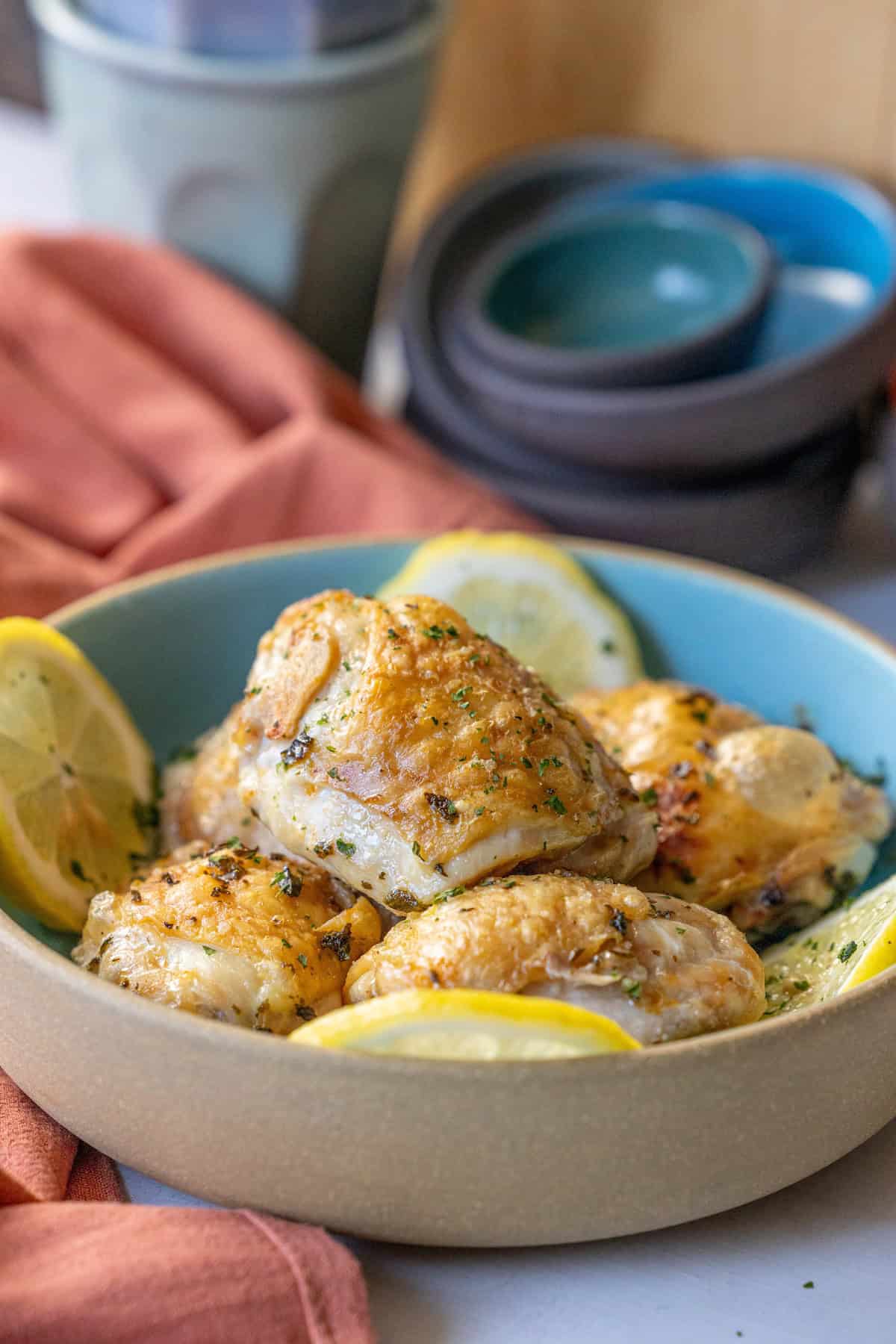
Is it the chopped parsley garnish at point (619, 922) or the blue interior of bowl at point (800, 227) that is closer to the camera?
the chopped parsley garnish at point (619, 922)

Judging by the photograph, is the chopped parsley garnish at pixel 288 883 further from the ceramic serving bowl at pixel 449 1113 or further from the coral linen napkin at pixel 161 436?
the coral linen napkin at pixel 161 436

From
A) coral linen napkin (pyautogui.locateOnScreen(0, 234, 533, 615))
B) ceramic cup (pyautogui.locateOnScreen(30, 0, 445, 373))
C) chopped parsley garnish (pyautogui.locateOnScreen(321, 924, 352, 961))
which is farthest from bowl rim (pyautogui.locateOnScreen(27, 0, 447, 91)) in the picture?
chopped parsley garnish (pyautogui.locateOnScreen(321, 924, 352, 961))

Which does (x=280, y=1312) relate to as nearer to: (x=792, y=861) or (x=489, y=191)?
(x=792, y=861)

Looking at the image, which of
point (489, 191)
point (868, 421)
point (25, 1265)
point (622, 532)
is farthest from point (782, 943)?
point (489, 191)

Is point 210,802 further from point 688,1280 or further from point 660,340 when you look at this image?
point 660,340

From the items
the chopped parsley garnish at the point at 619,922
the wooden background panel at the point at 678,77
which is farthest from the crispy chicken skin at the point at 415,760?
the wooden background panel at the point at 678,77

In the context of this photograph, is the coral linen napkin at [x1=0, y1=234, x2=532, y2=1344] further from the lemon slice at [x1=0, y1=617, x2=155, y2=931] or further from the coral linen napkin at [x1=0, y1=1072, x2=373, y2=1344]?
the coral linen napkin at [x1=0, y1=1072, x2=373, y2=1344]

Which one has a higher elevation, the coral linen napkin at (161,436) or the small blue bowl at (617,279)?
the small blue bowl at (617,279)

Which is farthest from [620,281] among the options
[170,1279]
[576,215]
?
[170,1279]
